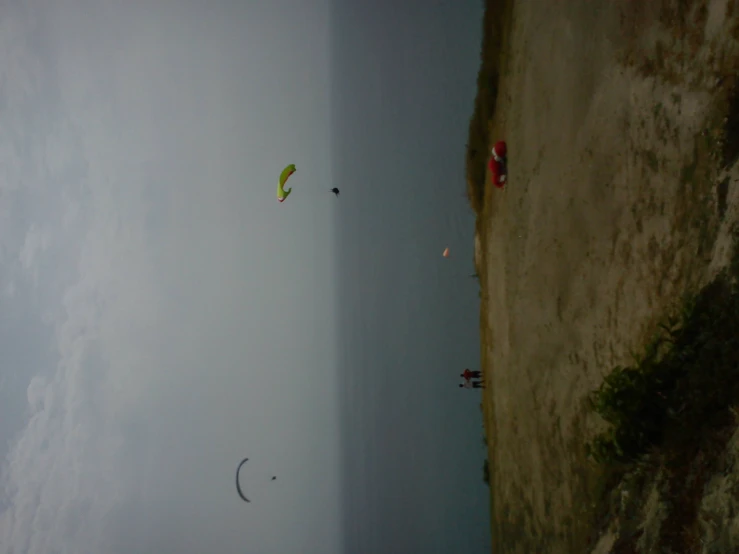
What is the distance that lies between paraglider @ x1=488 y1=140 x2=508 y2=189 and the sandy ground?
6.3 inches

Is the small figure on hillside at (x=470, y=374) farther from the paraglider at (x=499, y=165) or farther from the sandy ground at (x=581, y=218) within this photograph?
the paraglider at (x=499, y=165)

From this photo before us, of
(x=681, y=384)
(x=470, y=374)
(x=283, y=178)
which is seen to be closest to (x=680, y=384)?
(x=681, y=384)

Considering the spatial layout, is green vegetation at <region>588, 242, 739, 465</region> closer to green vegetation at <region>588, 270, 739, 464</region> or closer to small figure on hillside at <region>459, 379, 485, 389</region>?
green vegetation at <region>588, 270, 739, 464</region>

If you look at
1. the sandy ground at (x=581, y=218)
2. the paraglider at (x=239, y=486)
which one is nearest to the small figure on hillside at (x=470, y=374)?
the sandy ground at (x=581, y=218)

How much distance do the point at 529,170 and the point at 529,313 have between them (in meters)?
1.44

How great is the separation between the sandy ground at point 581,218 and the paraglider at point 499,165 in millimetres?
160

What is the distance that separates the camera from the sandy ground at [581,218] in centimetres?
267

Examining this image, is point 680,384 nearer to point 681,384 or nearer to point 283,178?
point 681,384

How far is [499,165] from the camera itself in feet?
19.0

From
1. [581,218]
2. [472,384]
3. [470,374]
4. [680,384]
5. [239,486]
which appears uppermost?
[581,218]

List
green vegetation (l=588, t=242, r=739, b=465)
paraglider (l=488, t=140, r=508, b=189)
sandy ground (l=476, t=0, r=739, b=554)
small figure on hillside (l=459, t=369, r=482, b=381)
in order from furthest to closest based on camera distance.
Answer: small figure on hillside (l=459, t=369, r=482, b=381) < paraglider (l=488, t=140, r=508, b=189) < sandy ground (l=476, t=0, r=739, b=554) < green vegetation (l=588, t=242, r=739, b=465)

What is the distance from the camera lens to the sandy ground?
267 cm

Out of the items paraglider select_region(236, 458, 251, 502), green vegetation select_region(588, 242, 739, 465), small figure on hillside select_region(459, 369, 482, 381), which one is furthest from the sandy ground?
paraglider select_region(236, 458, 251, 502)

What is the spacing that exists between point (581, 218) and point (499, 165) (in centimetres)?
208
